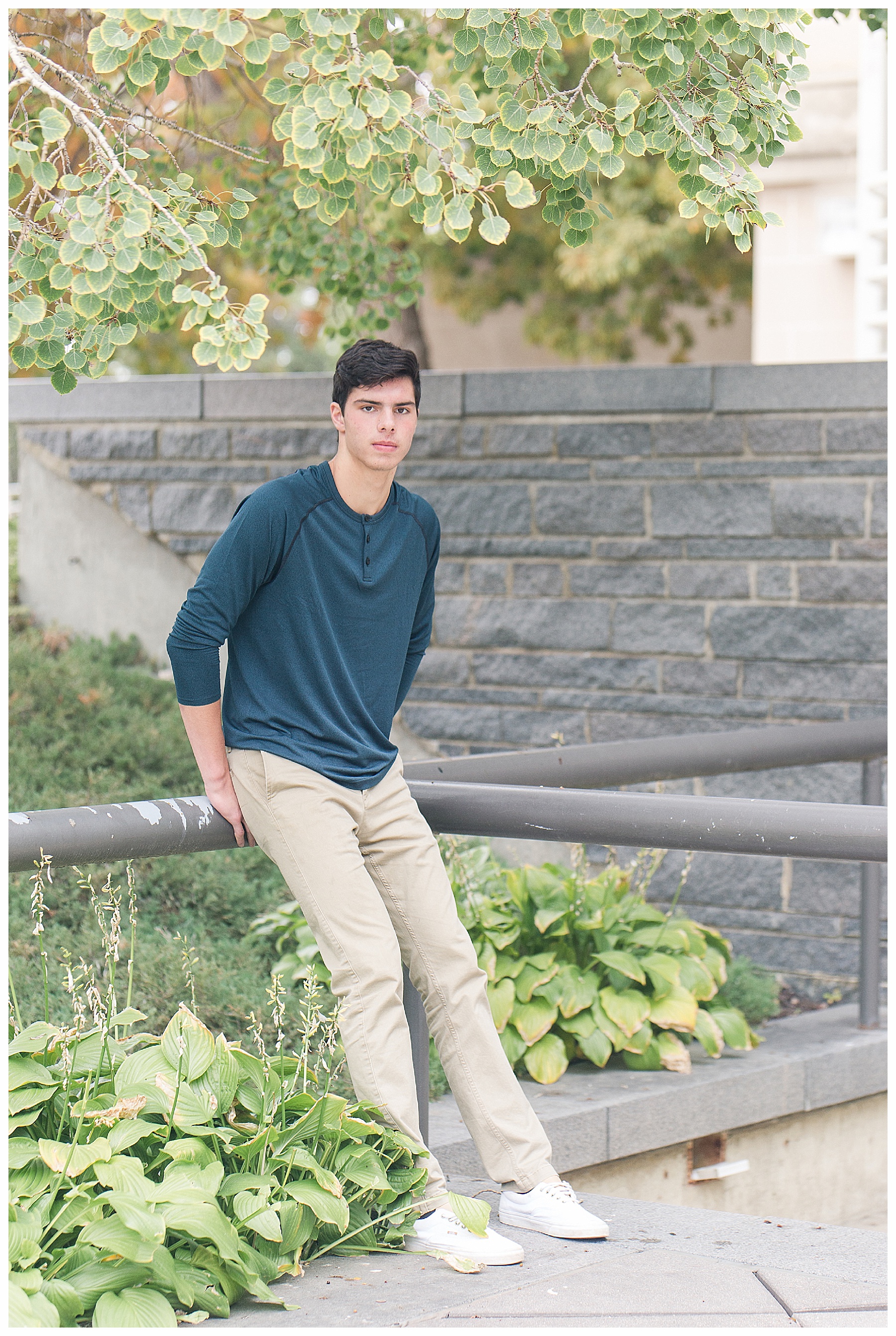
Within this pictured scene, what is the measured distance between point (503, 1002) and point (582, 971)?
33 centimetres

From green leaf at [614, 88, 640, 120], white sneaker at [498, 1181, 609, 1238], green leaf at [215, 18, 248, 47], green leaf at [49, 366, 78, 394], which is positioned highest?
green leaf at [215, 18, 248, 47]

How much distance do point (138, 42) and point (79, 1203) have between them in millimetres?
2466

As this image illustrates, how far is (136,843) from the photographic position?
2.89 m

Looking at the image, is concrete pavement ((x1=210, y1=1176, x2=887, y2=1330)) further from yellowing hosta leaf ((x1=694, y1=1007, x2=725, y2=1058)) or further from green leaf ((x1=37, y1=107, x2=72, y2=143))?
green leaf ((x1=37, y1=107, x2=72, y2=143))

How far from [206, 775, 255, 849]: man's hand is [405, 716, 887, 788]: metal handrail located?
0.51m

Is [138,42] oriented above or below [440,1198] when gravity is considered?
above

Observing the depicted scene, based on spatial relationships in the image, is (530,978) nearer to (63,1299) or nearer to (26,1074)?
(26,1074)

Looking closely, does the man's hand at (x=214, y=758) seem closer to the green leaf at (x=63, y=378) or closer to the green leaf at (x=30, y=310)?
the green leaf at (x=30, y=310)

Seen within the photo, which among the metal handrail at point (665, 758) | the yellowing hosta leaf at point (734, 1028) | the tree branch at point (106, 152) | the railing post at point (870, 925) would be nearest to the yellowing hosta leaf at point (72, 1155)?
the metal handrail at point (665, 758)

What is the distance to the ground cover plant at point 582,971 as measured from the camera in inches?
177

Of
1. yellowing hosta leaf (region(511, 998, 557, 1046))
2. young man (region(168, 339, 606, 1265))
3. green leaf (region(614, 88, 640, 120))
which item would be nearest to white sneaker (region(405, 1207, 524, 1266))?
young man (region(168, 339, 606, 1265))

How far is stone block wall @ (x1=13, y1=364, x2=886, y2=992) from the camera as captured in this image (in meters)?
5.83

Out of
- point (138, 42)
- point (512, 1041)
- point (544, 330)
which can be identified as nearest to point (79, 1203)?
point (512, 1041)

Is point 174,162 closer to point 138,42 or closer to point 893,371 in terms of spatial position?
point 138,42
